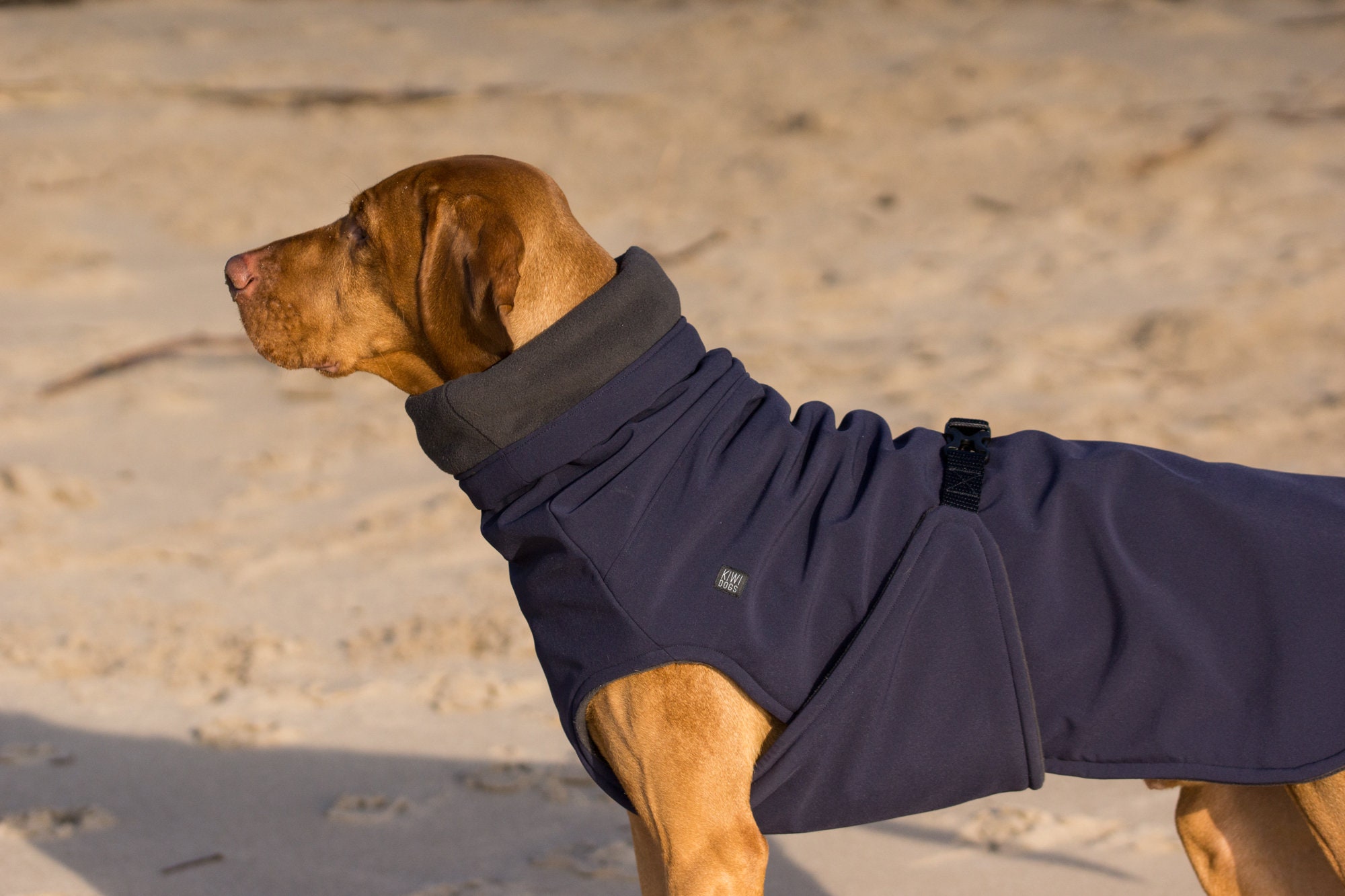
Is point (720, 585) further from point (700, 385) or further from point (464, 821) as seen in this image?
point (464, 821)

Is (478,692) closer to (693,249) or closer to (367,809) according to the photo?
(367,809)

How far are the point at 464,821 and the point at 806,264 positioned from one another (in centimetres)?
642

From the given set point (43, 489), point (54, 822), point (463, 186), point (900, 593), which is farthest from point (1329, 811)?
point (43, 489)

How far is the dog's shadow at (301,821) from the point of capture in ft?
12.3

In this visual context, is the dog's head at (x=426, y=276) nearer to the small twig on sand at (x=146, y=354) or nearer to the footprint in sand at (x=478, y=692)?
the footprint in sand at (x=478, y=692)

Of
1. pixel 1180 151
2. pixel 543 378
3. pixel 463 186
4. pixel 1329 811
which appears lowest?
pixel 1329 811

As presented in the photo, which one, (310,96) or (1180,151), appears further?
(310,96)

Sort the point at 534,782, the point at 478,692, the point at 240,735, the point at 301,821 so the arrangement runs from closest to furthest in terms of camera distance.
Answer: the point at 301,821 < the point at 534,782 < the point at 240,735 < the point at 478,692

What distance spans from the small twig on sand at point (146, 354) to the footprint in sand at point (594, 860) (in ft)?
17.9

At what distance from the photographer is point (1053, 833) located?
3.93 metres

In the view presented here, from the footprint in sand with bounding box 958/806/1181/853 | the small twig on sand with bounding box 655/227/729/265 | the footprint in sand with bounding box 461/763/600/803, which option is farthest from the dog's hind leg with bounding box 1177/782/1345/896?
the small twig on sand with bounding box 655/227/729/265

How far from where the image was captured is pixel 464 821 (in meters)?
4.11

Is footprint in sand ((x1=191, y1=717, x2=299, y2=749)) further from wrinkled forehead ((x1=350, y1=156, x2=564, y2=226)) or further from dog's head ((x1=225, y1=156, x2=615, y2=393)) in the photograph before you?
wrinkled forehead ((x1=350, y1=156, x2=564, y2=226))

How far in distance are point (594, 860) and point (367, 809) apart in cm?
83
